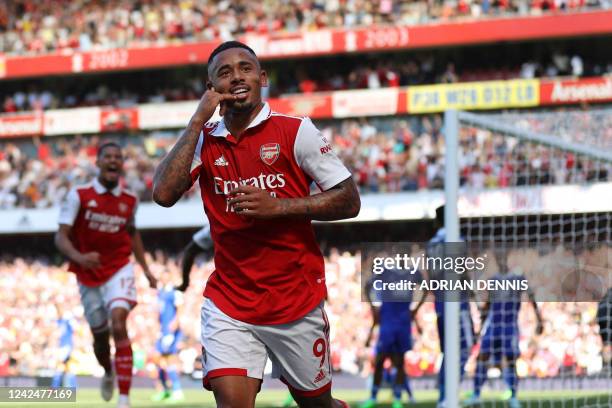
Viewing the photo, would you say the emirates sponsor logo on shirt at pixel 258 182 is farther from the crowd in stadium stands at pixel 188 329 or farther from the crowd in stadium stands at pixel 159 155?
the crowd in stadium stands at pixel 159 155

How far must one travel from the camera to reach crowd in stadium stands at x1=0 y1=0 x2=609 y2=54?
3194 centimetres

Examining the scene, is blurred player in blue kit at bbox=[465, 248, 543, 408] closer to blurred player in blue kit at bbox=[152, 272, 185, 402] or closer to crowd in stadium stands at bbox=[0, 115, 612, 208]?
blurred player in blue kit at bbox=[152, 272, 185, 402]

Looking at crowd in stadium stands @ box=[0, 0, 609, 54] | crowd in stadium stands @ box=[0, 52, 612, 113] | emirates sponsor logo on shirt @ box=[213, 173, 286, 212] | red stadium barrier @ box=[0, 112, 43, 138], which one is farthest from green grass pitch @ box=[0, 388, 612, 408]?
red stadium barrier @ box=[0, 112, 43, 138]

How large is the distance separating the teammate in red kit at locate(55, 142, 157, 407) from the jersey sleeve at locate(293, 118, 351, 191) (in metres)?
5.25

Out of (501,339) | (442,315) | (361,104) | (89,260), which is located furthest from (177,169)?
(361,104)

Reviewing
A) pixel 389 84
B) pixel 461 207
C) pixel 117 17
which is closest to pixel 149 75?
pixel 117 17

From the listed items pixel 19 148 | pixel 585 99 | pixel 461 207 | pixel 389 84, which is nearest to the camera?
pixel 461 207

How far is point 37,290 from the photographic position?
2575 cm

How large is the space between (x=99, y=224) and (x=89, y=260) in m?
0.88

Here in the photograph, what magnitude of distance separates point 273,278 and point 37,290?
2182 centimetres

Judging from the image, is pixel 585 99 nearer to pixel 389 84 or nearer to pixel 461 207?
pixel 389 84

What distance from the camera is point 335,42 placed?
107ft

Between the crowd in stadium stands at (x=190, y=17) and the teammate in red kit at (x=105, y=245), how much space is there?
22.8 metres

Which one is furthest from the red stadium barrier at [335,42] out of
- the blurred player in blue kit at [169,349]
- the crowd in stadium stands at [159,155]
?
the blurred player in blue kit at [169,349]
